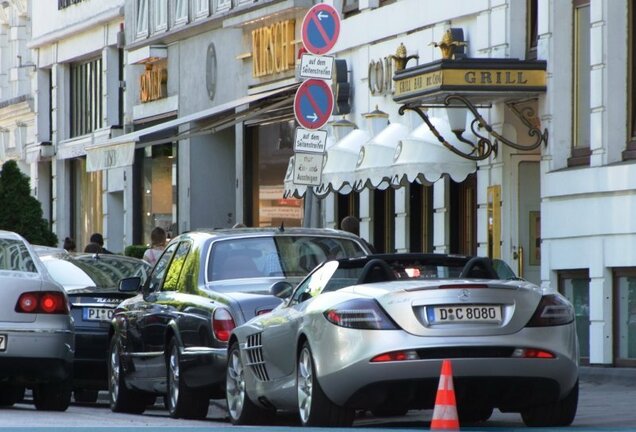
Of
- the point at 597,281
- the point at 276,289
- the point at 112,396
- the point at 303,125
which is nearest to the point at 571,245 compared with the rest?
the point at 597,281

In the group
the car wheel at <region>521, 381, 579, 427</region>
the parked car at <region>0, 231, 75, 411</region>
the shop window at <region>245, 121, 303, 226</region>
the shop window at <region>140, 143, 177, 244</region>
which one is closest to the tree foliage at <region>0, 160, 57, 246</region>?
the shop window at <region>245, 121, 303, 226</region>

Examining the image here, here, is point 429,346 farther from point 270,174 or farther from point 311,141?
point 270,174

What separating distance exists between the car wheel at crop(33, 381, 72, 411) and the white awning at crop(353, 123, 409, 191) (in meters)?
9.65

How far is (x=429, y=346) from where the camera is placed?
523 inches

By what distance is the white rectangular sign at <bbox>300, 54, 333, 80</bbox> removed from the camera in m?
21.8

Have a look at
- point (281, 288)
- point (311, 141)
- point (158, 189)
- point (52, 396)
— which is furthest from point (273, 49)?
point (281, 288)

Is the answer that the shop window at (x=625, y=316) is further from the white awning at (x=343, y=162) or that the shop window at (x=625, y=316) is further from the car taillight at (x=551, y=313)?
the car taillight at (x=551, y=313)

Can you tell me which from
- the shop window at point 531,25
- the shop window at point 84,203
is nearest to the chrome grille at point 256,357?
the shop window at point 531,25

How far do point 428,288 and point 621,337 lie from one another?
8.59m

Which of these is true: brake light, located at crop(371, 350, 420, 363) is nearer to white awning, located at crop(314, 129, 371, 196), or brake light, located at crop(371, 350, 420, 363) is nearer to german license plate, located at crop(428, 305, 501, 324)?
german license plate, located at crop(428, 305, 501, 324)

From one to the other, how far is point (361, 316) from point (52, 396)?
203 inches

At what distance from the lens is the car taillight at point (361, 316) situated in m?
13.3

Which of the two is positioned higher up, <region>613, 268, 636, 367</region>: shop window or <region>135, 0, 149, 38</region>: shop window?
<region>135, 0, 149, 38</region>: shop window

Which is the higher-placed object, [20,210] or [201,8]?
[201,8]
